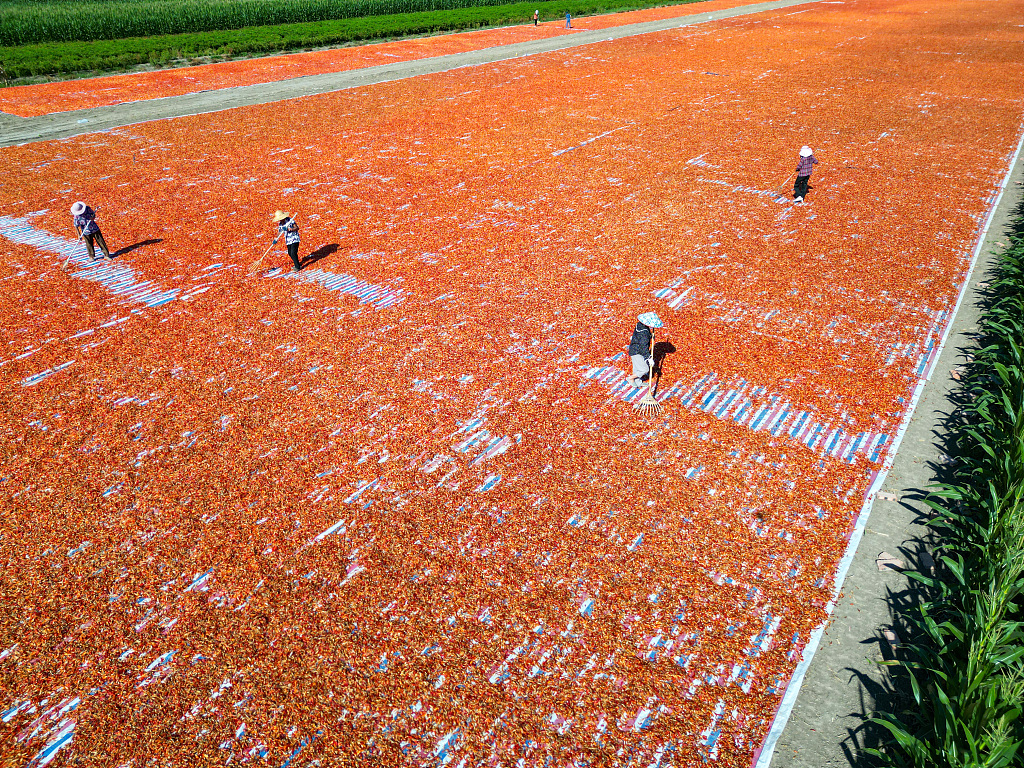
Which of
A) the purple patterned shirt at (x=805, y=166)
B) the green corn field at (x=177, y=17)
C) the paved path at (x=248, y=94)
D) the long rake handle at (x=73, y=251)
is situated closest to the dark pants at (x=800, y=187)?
the purple patterned shirt at (x=805, y=166)

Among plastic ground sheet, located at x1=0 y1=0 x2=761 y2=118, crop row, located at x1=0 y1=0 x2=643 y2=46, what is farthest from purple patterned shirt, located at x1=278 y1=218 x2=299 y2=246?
crop row, located at x1=0 y1=0 x2=643 y2=46

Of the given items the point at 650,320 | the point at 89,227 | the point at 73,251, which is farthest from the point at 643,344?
the point at 73,251

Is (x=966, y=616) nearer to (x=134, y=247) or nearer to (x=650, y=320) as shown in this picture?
(x=650, y=320)

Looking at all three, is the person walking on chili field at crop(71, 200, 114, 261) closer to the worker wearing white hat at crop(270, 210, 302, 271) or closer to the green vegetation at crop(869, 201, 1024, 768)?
the worker wearing white hat at crop(270, 210, 302, 271)

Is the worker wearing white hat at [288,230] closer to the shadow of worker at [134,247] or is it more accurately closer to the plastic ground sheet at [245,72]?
the shadow of worker at [134,247]

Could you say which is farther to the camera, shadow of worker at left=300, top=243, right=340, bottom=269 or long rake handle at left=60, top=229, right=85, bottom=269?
shadow of worker at left=300, top=243, right=340, bottom=269

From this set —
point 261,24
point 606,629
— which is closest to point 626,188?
point 606,629

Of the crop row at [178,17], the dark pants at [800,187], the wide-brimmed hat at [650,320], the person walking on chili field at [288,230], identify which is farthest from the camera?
the crop row at [178,17]
